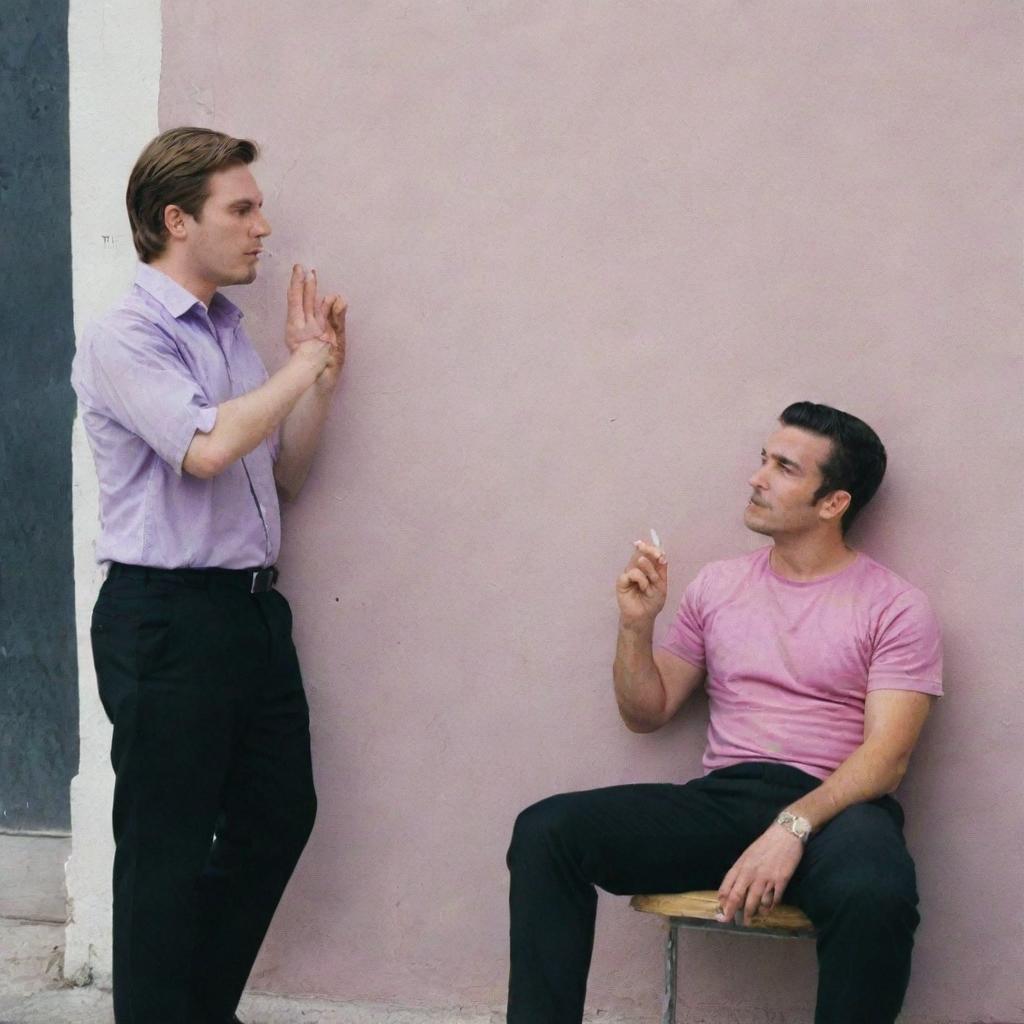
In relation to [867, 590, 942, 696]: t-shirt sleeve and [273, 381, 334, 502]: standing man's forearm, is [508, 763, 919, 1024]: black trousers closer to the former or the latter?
[867, 590, 942, 696]: t-shirt sleeve

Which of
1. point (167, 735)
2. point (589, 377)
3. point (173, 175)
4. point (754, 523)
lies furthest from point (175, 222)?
point (754, 523)

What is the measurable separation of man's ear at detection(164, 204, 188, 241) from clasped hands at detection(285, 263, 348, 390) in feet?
1.17

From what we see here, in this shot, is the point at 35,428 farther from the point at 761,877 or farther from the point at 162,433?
the point at 761,877

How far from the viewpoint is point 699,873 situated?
2844 mm

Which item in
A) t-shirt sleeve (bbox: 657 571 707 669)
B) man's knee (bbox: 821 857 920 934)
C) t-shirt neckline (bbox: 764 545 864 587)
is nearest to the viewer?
man's knee (bbox: 821 857 920 934)

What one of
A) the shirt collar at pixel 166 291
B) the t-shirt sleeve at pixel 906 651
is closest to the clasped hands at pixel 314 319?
the shirt collar at pixel 166 291

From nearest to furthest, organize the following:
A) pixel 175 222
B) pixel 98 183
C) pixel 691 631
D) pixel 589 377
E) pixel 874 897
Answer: pixel 874 897 → pixel 175 222 → pixel 691 631 → pixel 589 377 → pixel 98 183

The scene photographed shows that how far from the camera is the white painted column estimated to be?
3398 mm

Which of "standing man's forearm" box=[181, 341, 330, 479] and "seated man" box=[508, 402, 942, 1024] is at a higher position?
"standing man's forearm" box=[181, 341, 330, 479]

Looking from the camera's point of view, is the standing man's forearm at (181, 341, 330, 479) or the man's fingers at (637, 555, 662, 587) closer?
the standing man's forearm at (181, 341, 330, 479)

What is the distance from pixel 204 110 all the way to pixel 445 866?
190cm

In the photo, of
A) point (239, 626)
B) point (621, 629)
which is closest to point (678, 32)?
point (621, 629)

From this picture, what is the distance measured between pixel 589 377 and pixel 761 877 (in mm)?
1184

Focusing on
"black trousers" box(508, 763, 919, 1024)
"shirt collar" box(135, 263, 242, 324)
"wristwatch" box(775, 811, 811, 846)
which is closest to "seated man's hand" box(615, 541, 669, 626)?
"black trousers" box(508, 763, 919, 1024)
